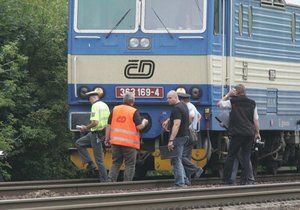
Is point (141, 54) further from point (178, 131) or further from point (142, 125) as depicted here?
point (178, 131)

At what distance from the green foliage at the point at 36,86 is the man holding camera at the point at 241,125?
179 inches

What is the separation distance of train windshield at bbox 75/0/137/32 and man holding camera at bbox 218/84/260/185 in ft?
7.25

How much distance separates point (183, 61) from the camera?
13.1m

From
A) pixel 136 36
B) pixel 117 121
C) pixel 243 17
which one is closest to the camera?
pixel 117 121

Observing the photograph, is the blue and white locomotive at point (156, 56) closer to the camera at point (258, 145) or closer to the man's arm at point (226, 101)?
the man's arm at point (226, 101)

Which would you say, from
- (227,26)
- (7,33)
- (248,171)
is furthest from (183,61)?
(7,33)

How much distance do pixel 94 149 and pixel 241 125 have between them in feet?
8.25

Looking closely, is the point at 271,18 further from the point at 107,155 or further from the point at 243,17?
the point at 107,155

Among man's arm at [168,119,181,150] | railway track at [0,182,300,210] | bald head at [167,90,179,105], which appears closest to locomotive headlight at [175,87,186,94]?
bald head at [167,90,179,105]

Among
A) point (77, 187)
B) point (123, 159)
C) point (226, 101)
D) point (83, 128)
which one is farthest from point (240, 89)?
point (77, 187)

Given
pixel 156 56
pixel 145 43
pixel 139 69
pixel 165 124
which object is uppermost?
pixel 145 43

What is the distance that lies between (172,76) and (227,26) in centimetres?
145

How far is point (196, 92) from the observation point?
43.0ft

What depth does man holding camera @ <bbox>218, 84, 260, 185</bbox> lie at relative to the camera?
41.0 ft
